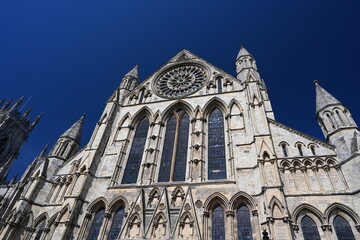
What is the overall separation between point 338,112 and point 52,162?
20417 mm

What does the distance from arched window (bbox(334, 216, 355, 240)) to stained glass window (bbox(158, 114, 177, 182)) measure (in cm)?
886

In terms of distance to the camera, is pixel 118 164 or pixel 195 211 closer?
pixel 195 211

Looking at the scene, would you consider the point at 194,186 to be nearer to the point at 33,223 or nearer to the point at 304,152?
the point at 304,152

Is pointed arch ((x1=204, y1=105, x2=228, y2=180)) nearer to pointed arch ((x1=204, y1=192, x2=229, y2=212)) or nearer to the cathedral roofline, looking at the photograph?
pointed arch ((x1=204, y1=192, x2=229, y2=212))

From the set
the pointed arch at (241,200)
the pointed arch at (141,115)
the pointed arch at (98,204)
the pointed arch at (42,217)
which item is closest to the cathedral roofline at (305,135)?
the pointed arch at (241,200)

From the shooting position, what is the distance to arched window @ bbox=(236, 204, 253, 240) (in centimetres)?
1056

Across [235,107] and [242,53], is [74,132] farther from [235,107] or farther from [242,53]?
[242,53]

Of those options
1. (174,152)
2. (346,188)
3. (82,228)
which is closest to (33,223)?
(82,228)

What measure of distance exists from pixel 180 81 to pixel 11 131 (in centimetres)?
4467

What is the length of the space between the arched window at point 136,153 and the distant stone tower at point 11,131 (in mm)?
39441

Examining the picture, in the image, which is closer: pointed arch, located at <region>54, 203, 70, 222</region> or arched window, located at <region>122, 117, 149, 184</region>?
pointed arch, located at <region>54, 203, 70, 222</region>

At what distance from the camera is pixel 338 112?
13750mm

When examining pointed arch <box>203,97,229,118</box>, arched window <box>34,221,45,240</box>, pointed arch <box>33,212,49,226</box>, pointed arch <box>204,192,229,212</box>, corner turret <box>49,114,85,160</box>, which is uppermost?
pointed arch <box>203,97,229,118</box>

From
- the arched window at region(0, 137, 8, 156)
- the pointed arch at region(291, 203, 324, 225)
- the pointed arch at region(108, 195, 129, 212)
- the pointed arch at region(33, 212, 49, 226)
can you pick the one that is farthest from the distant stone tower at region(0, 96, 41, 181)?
the pointed arch at region(291, 203, 324, 225)
